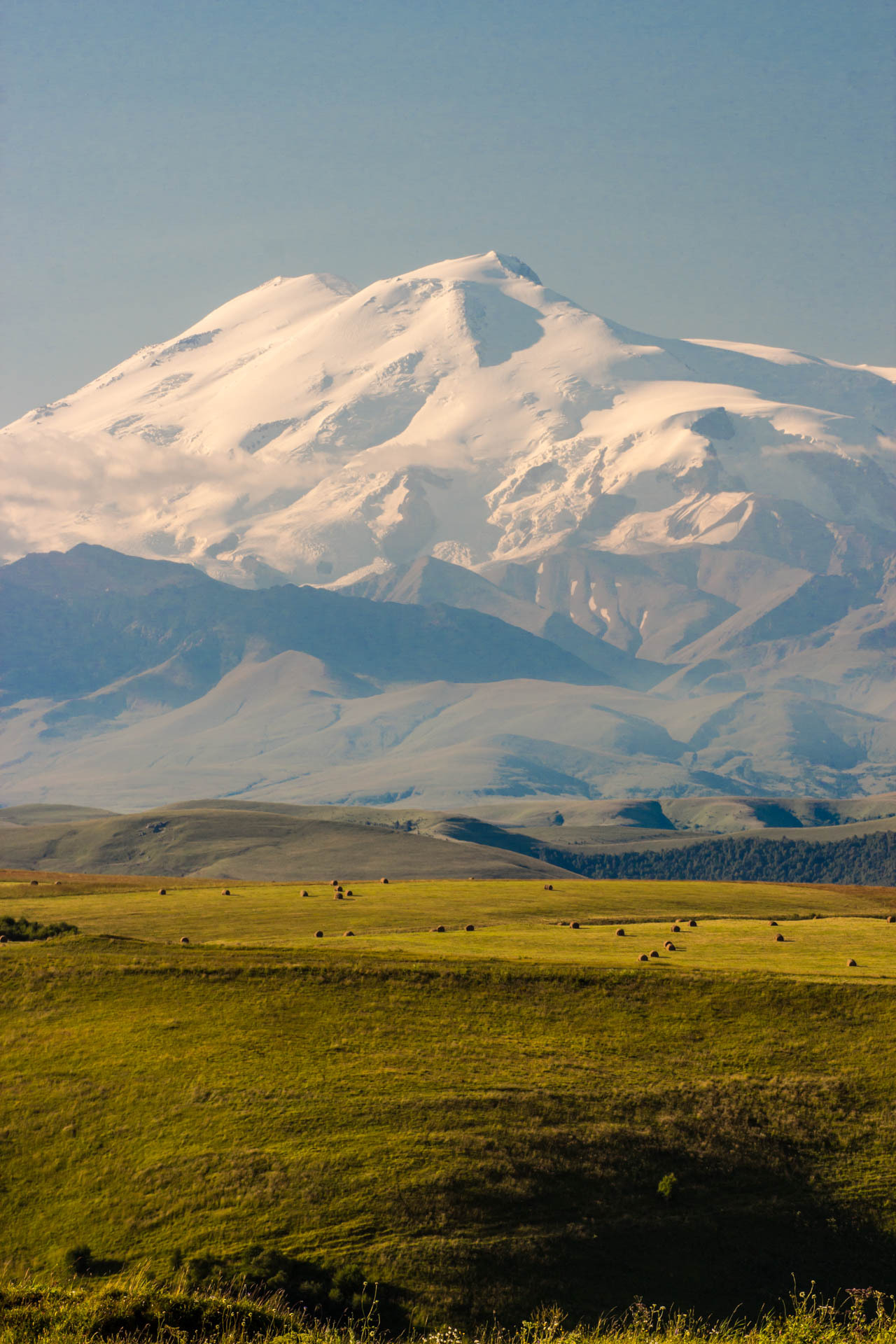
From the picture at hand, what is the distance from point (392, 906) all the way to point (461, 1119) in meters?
36.1

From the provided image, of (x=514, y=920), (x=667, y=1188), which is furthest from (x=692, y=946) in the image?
(x=667, y=1188)

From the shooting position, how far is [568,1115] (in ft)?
113

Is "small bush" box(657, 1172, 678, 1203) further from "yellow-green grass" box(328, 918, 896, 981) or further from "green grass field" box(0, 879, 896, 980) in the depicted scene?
"green grass field" box(0, 879, 896, 980)

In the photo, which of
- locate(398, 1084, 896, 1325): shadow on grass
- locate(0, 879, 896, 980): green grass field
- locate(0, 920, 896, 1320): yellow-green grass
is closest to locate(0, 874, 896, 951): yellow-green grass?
locate(0, 879, 896, 980): green grass field

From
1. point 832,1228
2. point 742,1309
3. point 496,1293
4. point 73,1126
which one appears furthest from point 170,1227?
point 832,1228

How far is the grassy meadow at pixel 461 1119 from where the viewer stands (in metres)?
30.1

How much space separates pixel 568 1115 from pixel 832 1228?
24.3ft

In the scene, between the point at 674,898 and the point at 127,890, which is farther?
the point at 127,890

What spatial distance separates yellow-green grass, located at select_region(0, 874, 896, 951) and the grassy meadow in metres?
5.94

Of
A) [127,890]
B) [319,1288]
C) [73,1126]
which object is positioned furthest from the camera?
[127,890]

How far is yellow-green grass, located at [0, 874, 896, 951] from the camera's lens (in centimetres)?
6006

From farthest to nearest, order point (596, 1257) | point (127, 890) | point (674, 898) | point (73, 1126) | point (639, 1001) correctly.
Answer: point (127, 890) < point (674, 898) < point (639, 1001) < point (73, 1126) < point (596, 1257)

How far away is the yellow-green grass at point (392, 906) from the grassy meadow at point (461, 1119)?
594 cm

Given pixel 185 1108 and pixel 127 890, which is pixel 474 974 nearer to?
pixel 185 1108
